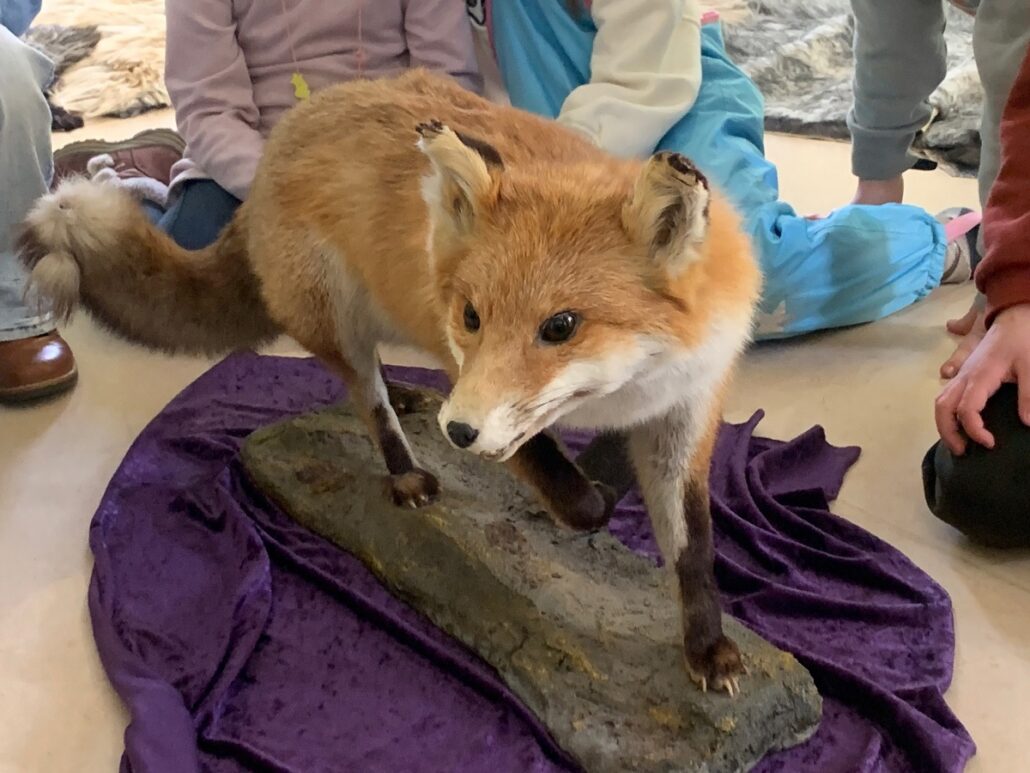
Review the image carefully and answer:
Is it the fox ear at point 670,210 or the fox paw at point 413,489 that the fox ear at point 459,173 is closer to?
the fox ear at point 670,210

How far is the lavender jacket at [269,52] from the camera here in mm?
2389

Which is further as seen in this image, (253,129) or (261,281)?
(253,129)

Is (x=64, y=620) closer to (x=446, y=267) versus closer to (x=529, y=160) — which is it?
(x=446, y=267)

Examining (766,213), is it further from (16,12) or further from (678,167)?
(16,12)

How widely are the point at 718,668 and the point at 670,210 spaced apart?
676 mm

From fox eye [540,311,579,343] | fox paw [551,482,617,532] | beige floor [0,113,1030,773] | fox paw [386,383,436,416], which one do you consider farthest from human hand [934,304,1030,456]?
fox paw [386,383,436,416]

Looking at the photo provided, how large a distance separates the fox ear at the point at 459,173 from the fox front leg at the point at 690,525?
0.41 metres

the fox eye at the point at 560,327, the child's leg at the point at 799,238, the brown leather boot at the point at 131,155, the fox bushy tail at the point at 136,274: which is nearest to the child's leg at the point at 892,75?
the child's leg at the point at 799,238

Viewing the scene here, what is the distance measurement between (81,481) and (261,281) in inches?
24.7

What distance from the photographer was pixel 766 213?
91.5 inches

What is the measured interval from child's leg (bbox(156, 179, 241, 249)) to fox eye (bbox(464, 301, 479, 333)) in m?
A: 1.47

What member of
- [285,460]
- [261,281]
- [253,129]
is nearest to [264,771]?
[285,460]

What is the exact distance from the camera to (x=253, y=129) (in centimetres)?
247

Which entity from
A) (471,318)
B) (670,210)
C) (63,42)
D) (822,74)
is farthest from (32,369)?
(822,74)
